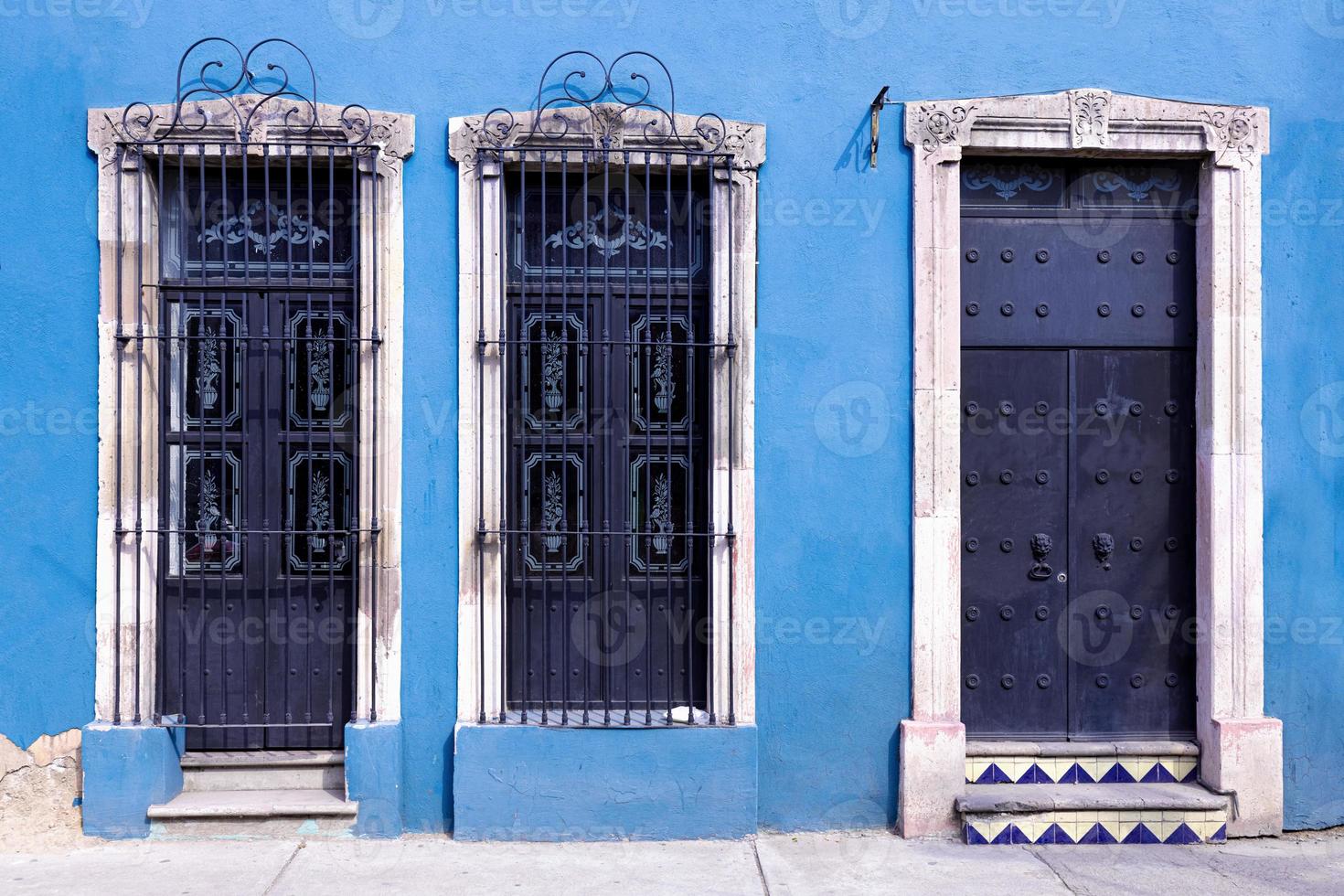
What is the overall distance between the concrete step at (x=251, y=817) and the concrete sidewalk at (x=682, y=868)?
0.05 metres

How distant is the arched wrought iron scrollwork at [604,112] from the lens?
4680mm

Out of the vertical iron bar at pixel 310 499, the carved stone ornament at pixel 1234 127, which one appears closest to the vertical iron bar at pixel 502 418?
the vertical iron bar at pixel 310 499

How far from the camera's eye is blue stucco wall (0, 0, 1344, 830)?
461cm

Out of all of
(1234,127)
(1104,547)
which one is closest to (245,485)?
(1104,547)

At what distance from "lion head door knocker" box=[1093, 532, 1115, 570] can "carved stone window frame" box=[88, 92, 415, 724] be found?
3.16 m

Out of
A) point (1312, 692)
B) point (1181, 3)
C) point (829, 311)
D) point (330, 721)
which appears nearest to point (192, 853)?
point (330, 721)

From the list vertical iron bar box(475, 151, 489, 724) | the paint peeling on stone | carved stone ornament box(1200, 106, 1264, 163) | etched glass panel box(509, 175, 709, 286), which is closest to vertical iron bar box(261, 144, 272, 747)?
the paint peeling on stone

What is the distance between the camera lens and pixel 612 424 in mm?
4859

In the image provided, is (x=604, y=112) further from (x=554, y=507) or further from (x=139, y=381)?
(x=139, y=381)

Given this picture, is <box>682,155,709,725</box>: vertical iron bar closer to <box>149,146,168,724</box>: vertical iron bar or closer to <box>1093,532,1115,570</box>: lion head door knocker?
<box>1093,532,1115,570</box>: lion head door knocker

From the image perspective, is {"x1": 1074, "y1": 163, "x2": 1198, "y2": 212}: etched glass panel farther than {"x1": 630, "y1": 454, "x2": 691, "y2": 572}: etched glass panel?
Yes

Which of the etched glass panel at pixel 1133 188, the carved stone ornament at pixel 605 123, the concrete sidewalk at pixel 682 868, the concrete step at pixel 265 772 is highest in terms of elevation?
the carved stone ornament at pixel 605 123

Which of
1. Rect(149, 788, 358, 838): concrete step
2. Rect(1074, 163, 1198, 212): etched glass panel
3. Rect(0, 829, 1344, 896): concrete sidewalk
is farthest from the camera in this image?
Rect(1074, 163, 1198, 212): etched glass panel

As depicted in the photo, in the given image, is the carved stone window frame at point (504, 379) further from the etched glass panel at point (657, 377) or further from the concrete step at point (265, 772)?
the concrete step at point (265, 772)
